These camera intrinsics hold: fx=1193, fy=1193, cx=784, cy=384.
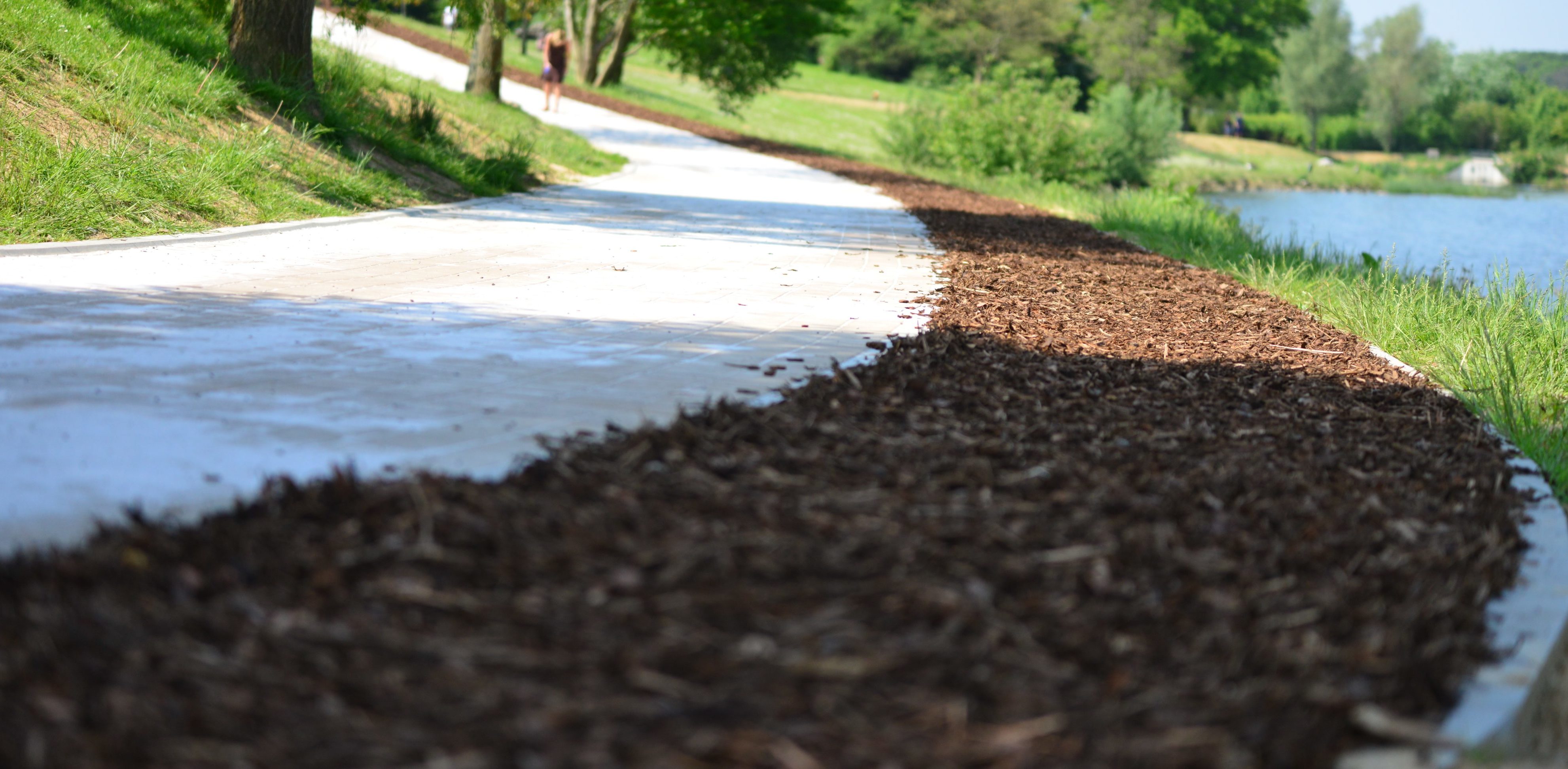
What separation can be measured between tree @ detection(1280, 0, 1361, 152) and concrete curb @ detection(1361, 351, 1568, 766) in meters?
76.2

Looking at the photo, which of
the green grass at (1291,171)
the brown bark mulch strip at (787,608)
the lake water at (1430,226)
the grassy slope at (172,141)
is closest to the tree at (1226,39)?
the green grass at (1291,171)

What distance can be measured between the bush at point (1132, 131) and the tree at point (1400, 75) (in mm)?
46817

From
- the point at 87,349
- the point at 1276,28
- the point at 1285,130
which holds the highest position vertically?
the point at 1276,28

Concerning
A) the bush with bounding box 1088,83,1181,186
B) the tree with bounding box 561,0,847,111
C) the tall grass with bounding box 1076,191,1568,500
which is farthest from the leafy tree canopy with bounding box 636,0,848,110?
the tall grass with bounding box 1076,191,1568,500

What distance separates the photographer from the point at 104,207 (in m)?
8.29

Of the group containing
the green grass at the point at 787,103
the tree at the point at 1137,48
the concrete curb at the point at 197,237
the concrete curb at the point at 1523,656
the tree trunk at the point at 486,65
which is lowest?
the concrete curb at the point at 197,237

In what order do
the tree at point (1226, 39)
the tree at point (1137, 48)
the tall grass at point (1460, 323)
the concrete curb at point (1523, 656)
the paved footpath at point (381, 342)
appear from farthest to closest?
the tree at point (1226, 39), the tree at point (1137, 48), the tall grass at point (1460, 323), the paved footpath at point (381, 342), the concrete curb at point (1523, 656)

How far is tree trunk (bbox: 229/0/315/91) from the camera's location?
40.3ft

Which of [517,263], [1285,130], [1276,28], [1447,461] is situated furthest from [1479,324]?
[1276,28]

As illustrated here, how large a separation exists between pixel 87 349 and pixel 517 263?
3785 mm

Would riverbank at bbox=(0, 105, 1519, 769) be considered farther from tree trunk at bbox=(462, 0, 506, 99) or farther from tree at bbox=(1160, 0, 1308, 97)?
tree at bbox=(1160, 0, 1308, 97)

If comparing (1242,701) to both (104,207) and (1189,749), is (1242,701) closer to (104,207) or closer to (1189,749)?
(1189,749)

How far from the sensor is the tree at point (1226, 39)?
241 feet

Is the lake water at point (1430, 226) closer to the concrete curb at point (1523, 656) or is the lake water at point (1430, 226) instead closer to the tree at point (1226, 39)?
the concrete curb at point (1523, 656)
